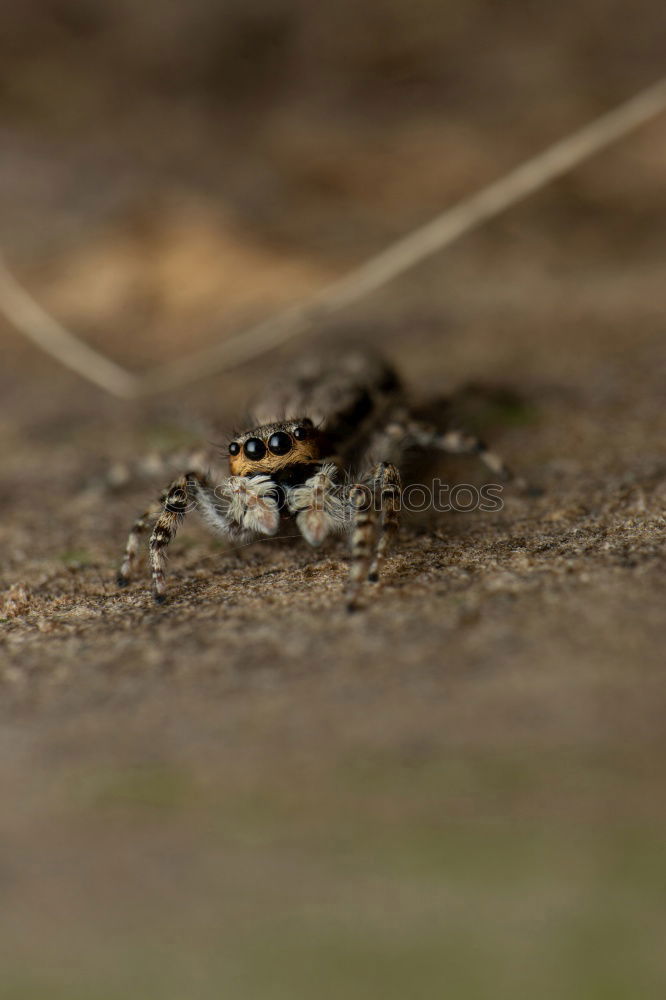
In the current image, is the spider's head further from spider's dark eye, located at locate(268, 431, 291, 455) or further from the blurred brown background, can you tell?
the blurred brown background

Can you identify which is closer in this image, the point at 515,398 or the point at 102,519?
the point at 102,519

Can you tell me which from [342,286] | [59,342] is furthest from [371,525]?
[59,342]

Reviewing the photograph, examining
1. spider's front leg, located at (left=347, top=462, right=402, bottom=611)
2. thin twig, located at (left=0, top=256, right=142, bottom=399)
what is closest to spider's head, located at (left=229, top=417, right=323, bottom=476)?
spider's front leg, located at (left=347, top=462, right=402, bottom=611)

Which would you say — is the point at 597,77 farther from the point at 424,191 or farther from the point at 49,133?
the point at 49,133

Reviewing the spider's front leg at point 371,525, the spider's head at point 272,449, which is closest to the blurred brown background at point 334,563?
the spider's front leg at point 371,525

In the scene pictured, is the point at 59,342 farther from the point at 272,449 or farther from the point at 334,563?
the point at 334,563

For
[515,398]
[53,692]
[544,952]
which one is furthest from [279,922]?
[515,398]
